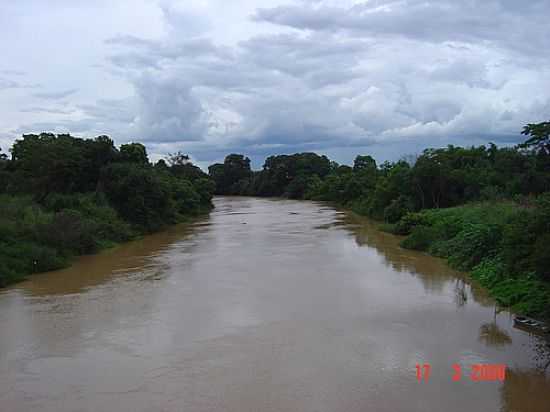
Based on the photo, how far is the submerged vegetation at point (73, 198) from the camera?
69.8ft

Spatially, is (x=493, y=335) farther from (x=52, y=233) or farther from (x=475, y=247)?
(x=52, y=233)

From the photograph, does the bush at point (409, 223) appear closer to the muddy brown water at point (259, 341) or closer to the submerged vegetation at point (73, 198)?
the muddy brown water at point (259, 341)

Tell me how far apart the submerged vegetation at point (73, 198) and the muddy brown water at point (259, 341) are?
2.14 m

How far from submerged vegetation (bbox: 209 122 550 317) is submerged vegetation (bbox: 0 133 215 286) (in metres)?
13.8

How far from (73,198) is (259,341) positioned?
19238 millimetres

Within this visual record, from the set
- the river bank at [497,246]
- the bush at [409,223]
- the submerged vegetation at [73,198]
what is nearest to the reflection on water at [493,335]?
the river bank at [497,246]

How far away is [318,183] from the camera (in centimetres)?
7781

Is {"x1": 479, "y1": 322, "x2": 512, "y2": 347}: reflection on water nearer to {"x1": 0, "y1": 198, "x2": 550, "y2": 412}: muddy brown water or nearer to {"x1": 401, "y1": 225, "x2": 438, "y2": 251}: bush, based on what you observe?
{"x1": 0, "y1": 198, "x2": 550, "y2": 412}: muddy brown water

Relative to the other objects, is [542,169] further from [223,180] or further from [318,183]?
[223,180]

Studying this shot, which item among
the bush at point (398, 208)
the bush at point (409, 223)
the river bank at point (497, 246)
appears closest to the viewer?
the river bank at point (497, 246)

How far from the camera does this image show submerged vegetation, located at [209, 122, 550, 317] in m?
11.7
